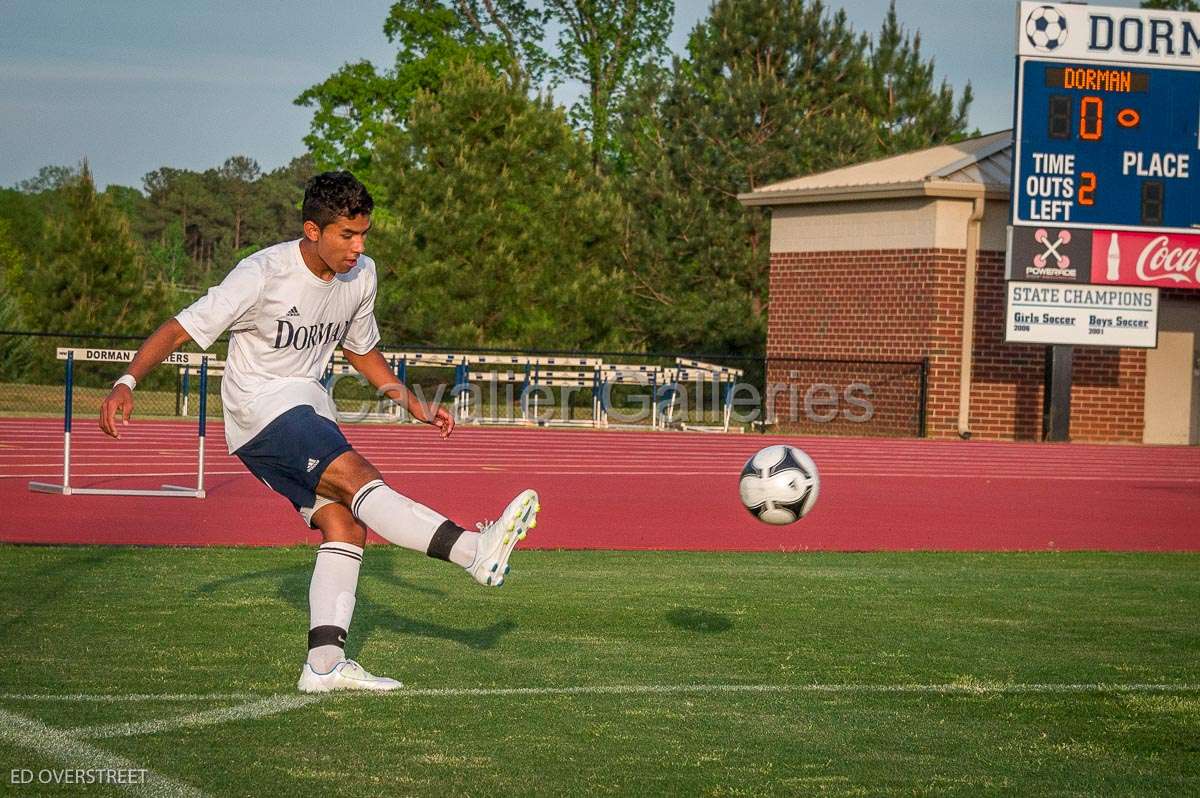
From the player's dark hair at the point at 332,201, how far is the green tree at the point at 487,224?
30.6 metres

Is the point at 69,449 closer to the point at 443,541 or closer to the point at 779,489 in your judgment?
the point at 779,489

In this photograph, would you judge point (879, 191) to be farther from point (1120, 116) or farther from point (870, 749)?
point (870, 749)

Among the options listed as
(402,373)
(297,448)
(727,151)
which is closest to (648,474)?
(402,373)

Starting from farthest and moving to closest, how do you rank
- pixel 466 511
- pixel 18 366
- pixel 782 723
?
pixel 18 366 < pixel 466 511 < pixel 782 723

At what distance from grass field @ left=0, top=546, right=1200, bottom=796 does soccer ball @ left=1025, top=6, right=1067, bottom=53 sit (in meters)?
17.8

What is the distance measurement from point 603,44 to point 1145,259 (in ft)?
100

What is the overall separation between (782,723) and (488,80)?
3276 centimetres

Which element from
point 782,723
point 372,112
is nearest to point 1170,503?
point 782,723

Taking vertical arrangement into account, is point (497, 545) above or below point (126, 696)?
above

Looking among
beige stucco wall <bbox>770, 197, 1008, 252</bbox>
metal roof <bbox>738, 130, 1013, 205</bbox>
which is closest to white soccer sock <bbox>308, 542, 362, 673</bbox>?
metal roof <bbox>738, 130, 1013, 205</bbox>

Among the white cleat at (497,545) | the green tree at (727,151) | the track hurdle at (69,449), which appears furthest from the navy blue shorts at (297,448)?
the green tree at (727,151)

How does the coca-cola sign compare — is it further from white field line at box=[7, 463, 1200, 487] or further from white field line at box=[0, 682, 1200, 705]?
white field line at box=[0, 682, 1200, 705]

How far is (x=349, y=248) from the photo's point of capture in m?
5.69

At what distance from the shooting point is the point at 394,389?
629 cm
